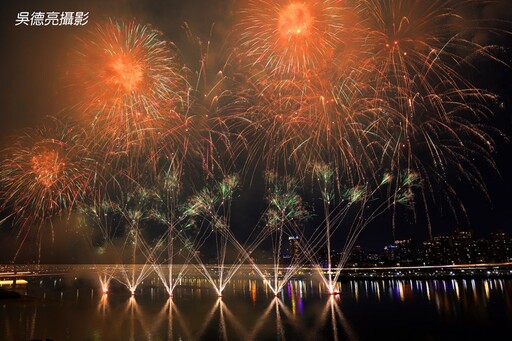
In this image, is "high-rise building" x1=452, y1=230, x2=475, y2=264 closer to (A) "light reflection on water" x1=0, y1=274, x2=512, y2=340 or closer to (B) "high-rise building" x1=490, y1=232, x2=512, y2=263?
(B) "high-rise building" x1=490, y1=232, x2=512, y2=263

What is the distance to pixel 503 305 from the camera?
35562 millimetres

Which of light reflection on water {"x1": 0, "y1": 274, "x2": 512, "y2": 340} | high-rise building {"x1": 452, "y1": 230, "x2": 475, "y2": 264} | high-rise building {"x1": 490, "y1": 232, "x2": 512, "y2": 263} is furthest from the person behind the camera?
high-rise building {"x1": 452, "y1": 230, "x2": 475, "y2": 264}

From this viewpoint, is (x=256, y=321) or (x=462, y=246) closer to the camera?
(x=256, y=321)

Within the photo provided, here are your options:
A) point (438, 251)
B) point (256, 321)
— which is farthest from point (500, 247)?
point (256, 321)

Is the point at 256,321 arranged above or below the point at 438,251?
below

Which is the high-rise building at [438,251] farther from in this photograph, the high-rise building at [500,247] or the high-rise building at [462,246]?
the high-rise building at [500,247]

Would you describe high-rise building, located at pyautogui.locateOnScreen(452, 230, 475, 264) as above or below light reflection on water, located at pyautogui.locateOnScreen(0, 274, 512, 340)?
above

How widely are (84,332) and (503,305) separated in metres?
35.3

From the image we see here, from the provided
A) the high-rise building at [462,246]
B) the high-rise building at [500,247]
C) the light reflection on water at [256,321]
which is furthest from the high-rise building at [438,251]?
the light reflection on water at [256,321]

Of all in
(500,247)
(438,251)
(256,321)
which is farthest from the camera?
(438,251)

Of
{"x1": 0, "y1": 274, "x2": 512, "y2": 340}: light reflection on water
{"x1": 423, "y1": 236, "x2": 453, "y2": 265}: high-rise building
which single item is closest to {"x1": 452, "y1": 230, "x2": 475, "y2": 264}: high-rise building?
{"x1": 423, "y1": 236, "x2": 453, "y2": 265}: high-rise building

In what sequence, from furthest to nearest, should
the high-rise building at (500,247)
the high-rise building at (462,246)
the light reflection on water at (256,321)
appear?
the high-rise building at (462,246)
the high-rise building at (500,247)
the light reflection on water at (256,321)

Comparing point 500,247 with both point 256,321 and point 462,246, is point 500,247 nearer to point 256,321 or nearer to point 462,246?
point 462,246

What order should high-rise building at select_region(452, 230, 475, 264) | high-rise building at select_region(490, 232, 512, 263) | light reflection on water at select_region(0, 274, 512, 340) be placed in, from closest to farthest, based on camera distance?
1. light reflection on water at select_region(0, 274, 512, 340)
2. high-rise building at select_region(490, 232, 512, 263)
3. high-rise building at select_region(452, 230, 475, 264)
